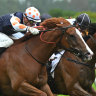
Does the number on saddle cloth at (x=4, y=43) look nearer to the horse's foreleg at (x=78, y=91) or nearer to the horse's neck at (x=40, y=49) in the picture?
the horse's neck at (x=40, y=49)

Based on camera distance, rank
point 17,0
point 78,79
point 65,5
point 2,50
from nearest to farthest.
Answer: point 2,50 < point 78,79 < point 17,0 < point 65,5

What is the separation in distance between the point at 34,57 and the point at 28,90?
0.58m

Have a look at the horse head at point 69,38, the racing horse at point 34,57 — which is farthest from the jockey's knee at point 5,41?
the horse head at point 69,38

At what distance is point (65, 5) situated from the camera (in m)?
58.7

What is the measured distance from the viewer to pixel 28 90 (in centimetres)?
511

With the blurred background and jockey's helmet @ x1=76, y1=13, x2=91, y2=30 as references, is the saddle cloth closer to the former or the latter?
jockey's helmet @ x1=76, y1=13, x2=91, y2=30

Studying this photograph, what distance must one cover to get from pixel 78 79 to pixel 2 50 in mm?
1718

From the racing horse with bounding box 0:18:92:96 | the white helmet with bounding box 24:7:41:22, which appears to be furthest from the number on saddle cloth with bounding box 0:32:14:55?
the white helmet with bounding box 24:7:41:22

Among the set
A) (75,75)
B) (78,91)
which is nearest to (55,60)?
(75,75)

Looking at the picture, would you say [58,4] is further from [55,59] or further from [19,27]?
[19,27]

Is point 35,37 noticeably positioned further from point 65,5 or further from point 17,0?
point 65,5

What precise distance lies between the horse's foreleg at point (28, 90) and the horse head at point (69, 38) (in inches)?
32.0

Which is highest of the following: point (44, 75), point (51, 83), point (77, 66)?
point (44, 75)

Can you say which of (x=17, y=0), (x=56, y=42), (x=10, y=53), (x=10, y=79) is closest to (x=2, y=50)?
(x=10, y=53)
